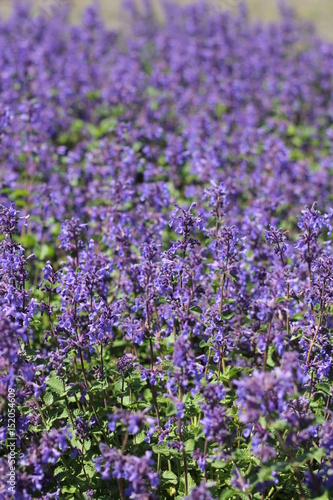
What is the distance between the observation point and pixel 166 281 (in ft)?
15.1

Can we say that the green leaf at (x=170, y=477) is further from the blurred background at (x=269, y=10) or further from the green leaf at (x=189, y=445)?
the blurred background at (x=269, y=10)

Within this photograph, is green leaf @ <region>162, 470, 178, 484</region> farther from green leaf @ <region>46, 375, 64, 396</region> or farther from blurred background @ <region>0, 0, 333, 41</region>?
blurred background @ <region>0, 0, 333, 41</region>

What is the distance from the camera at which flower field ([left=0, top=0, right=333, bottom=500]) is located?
393cm

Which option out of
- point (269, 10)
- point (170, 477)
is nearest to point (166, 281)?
point (170, 477)

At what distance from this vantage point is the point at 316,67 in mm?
15469

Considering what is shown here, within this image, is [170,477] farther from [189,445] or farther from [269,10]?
[269,10]

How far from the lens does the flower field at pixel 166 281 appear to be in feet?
12.9

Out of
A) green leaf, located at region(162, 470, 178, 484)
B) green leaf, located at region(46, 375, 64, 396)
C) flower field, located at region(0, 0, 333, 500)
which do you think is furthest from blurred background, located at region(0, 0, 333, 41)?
green leaf, located at region(162, 470, 178, 484)

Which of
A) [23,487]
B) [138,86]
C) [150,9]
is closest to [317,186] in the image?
[138,86]

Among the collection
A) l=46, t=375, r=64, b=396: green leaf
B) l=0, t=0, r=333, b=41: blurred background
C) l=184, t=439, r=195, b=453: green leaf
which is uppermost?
l=0, t=0, r=333, b=41: blurred background

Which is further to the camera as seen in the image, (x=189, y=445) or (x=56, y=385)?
(x=56, y=385)

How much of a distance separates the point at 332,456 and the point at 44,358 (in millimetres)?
2348

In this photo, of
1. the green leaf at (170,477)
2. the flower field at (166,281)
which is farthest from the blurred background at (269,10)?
the green leaf at (170,477)

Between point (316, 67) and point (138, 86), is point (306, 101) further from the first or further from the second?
point (138, 86)
